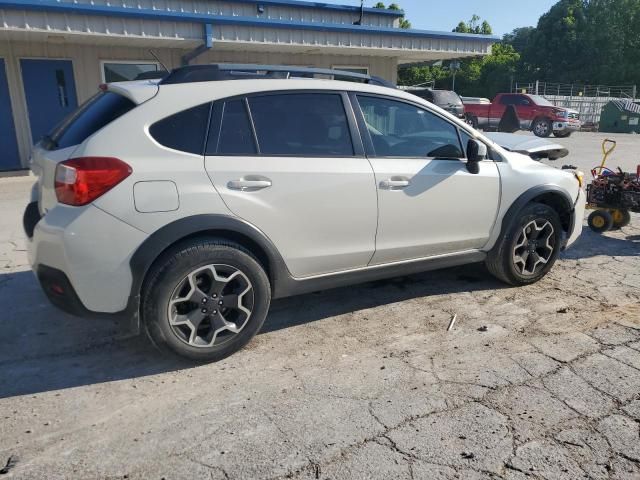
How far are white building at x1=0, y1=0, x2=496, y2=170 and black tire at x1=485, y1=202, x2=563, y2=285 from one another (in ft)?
27.9

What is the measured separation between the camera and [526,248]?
15.3 ft

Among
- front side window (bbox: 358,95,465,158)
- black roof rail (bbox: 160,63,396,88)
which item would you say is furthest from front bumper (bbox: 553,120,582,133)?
black roof rail (bbox: 160,63,396,88)

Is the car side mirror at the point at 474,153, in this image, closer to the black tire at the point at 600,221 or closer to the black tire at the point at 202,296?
the black tire at the point at 202,296

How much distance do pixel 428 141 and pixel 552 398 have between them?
2.05 m

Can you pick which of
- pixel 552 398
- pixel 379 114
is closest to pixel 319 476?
pixel 552 398

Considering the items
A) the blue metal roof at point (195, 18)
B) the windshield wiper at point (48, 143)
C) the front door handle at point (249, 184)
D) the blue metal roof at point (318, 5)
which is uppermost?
the blue metal roof at point (318, 5)

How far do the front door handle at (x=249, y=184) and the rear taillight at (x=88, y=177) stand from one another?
2.01 ft

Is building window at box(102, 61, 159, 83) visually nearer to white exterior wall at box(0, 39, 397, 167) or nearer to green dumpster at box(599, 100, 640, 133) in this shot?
white exterior wall at box(0, 39, 397, 167)

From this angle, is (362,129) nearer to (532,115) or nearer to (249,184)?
(249,184)

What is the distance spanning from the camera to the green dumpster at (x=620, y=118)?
25625 mm

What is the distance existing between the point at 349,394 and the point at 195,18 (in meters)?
9.74

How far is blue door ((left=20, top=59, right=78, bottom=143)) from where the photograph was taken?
11164 mm

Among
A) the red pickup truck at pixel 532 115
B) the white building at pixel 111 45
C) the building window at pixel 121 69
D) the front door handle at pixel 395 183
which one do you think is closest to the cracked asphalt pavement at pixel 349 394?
the front door handle at pixel 395 183

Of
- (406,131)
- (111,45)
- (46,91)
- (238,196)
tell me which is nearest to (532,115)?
(111,45)
